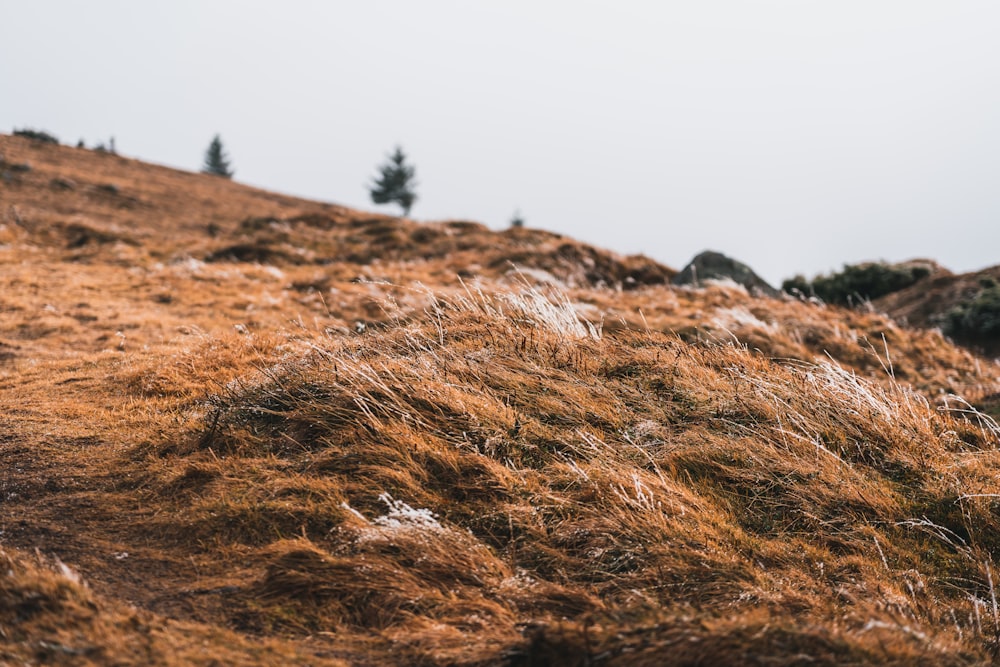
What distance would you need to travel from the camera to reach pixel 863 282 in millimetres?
18875

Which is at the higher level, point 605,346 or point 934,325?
point 934,325

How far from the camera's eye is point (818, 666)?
2260 millimetres

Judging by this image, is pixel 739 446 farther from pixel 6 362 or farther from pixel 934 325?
pixel 934 325

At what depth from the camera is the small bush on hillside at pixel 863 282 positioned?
60.4 ft

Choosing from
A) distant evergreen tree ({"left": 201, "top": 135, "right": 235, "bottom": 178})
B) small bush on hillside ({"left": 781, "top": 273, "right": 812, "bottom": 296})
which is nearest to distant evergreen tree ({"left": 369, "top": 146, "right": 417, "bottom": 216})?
distant evergreen tree ({"left": 201, "top": 135, "right": 235, "bottom": 178})

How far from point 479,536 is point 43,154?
41.8 metres

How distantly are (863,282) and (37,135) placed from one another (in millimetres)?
45247

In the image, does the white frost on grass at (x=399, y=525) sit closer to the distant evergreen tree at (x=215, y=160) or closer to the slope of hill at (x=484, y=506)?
the slope of hill at (x=484, y=506)

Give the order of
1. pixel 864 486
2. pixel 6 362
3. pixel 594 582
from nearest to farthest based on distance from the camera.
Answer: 1. pixel 594 582
2. pixel 864 486
3. pixel 6 362

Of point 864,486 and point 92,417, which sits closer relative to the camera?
point 864,486

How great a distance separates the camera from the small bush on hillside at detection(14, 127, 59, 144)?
128ft

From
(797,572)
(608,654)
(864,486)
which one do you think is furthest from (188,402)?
(864,486)

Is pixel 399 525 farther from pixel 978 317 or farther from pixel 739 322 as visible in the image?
pixel 978 317

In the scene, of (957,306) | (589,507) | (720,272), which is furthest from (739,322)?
(589,507)
